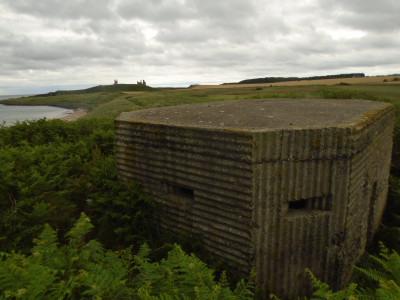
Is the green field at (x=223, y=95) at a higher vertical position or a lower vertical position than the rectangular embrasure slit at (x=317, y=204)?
higher

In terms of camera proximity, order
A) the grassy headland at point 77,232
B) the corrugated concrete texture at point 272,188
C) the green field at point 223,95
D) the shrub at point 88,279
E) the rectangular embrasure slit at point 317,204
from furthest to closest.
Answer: the green field at point 223,95, the rectangular embrasure slit at point 317,204, the corrugated concrete texture at point 272,188, the grassy headland at point 77,232, the shrub at point 88,279

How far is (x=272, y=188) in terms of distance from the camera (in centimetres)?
384

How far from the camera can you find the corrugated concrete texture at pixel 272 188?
12.4 feet

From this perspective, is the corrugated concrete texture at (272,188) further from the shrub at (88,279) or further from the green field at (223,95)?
the green field at (223,95)

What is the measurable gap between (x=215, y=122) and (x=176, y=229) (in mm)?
1909

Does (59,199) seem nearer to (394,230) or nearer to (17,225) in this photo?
(17,225)

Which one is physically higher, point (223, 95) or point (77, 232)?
point (223, 95)

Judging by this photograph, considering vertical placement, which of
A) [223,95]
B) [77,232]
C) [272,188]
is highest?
[223,95]

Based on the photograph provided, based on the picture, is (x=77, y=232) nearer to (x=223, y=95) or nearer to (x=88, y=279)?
(x=88, y=279)

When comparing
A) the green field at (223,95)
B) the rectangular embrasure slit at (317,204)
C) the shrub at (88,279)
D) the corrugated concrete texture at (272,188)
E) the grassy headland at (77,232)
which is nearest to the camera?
the shrub at (88,279)

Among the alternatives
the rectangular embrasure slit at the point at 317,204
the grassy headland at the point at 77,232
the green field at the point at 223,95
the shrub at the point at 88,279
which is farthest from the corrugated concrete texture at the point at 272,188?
the green field at the point at 223,95

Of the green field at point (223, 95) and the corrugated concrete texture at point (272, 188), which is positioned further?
the green field at point (223, 95)

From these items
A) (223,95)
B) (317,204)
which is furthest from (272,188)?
(223,95)

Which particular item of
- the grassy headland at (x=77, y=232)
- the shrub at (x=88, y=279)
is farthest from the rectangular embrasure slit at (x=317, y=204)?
the shrub at (x=88, y=279)
